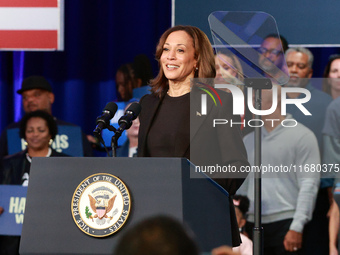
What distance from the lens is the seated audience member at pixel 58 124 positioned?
4965mm

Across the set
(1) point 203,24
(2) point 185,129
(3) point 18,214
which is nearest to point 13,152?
(3) point 18,214

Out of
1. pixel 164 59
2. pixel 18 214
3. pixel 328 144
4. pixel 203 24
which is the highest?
pixel 203 24

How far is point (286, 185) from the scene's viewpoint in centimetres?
408

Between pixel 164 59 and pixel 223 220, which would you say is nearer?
pixel 223 220

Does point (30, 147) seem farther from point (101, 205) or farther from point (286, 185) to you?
point (101, 205)

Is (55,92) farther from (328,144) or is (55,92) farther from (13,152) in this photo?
(328,144)

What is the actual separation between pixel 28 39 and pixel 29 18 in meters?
0.18

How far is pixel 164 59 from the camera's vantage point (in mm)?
2598

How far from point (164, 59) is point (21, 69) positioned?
3.40 meters

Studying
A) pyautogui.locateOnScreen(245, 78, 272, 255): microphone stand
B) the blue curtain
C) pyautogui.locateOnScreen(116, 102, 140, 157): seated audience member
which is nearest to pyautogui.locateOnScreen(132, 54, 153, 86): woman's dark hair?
the blue curtain

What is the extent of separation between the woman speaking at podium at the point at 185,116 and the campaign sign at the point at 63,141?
2.42m

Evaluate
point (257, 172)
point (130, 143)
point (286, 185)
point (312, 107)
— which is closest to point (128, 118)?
point (257, 172)

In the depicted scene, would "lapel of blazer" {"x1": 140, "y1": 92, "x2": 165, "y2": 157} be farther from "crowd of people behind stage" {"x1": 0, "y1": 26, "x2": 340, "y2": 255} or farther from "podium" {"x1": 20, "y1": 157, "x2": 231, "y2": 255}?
"podium" {"x1": 20, "y1": 157, "x2": 231, "y2": 255}

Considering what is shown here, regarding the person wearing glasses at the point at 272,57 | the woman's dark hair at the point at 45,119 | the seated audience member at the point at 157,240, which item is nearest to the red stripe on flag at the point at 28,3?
the woman's dark hair at the point at 45,119
